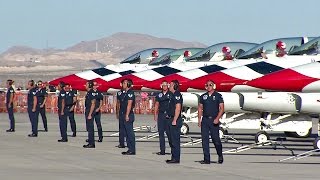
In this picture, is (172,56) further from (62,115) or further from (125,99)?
(125,99)

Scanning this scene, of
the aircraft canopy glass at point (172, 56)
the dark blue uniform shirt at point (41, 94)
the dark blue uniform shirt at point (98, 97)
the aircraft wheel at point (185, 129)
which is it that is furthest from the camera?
the aircraft canopy glass at point (172, 56)

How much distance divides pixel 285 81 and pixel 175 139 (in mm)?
2800

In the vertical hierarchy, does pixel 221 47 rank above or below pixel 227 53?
above

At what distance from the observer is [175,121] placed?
20.1 meters

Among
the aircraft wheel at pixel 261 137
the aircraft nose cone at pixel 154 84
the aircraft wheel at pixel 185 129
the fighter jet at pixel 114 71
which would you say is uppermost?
the fighter jet at pixel 114 71

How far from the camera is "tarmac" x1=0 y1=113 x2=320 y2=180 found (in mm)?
17391

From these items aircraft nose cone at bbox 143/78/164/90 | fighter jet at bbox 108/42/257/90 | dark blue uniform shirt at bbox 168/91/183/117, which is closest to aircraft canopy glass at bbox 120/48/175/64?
fighter jet at bbox 108/42/257/90

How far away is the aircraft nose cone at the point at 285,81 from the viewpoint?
21.4 metres

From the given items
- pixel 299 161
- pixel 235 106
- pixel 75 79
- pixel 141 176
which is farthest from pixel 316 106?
pixel 75 79

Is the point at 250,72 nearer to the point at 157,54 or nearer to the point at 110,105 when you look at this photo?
the point at 157,54

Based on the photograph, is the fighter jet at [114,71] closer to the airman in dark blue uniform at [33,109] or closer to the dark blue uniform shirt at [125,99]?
the airman in dark blue uniform at [33,109]

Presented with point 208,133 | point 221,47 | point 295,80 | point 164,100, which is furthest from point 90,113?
point 221,47

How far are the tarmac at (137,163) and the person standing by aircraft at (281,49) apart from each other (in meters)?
2.09

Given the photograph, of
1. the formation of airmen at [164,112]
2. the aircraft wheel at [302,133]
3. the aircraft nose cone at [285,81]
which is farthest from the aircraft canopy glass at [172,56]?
the aircraft nose cone at [285,81]
